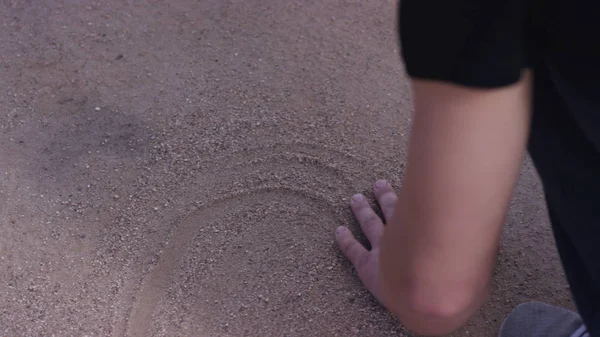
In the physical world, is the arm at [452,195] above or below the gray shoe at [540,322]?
above

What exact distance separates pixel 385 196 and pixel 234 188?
1.36 feet

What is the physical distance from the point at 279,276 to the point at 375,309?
0.83 feet

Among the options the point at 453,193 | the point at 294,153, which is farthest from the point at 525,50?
the point at 294,153

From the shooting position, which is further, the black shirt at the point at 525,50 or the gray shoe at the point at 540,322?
the gray shoe at the point at 540,322

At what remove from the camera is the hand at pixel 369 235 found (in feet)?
4.61

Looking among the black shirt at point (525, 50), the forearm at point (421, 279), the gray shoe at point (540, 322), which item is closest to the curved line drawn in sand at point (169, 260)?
the gray shoe at point (540, 322)

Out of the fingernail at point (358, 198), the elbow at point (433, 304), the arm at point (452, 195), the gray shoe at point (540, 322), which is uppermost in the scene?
the arm at point (452, 195)

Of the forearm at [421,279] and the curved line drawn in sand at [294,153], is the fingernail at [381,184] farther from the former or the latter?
the forearm at [421,279]

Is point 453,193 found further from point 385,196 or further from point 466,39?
point 385,196

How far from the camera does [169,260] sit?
4.87 ft

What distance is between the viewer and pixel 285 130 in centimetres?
170

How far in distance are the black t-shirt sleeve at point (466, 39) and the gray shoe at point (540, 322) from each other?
3.01 ft

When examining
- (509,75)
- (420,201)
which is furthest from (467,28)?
(420,201)

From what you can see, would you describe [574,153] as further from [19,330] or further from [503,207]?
[19,330]
